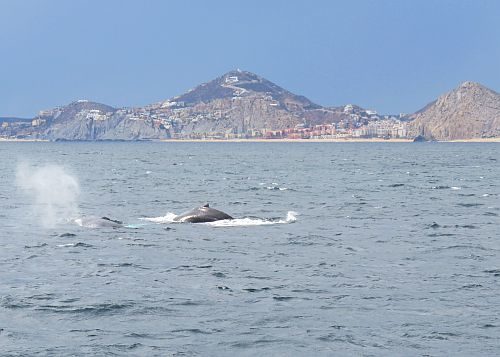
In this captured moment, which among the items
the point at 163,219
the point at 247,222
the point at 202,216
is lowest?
the point at 163,219

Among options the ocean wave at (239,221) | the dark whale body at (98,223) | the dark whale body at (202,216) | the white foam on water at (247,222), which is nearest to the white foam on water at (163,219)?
the ocean wave at (239,221)

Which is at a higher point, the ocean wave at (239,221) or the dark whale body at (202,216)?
the dark whale body at (202,216)

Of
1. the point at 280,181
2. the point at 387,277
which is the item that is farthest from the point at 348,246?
the point at 280,181

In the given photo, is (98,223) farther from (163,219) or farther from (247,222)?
(247,222)

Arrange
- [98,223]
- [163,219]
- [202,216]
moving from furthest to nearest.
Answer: [163,219] → [202,216] → [98,223]

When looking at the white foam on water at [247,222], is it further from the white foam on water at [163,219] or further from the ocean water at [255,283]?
the white foam on water at [163,219]

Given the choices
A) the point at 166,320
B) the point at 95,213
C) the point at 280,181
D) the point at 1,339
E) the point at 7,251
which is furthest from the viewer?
the point at 280,181

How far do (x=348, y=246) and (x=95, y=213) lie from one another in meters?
19.6

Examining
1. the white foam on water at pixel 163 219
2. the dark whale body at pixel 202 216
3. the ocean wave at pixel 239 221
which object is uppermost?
the dark whale body at pixel 202 216

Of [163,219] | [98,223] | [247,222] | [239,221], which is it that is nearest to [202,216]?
[239,221]

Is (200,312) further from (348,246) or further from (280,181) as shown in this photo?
(280,181)

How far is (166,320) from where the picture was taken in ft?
73.3

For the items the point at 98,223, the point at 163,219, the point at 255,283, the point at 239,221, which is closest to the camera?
the point at 255,283

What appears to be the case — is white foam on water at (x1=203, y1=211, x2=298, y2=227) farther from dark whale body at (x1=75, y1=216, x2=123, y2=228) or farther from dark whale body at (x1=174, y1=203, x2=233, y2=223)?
dark whale body at (x1=75, y1=216, x2=123, y2=228)
